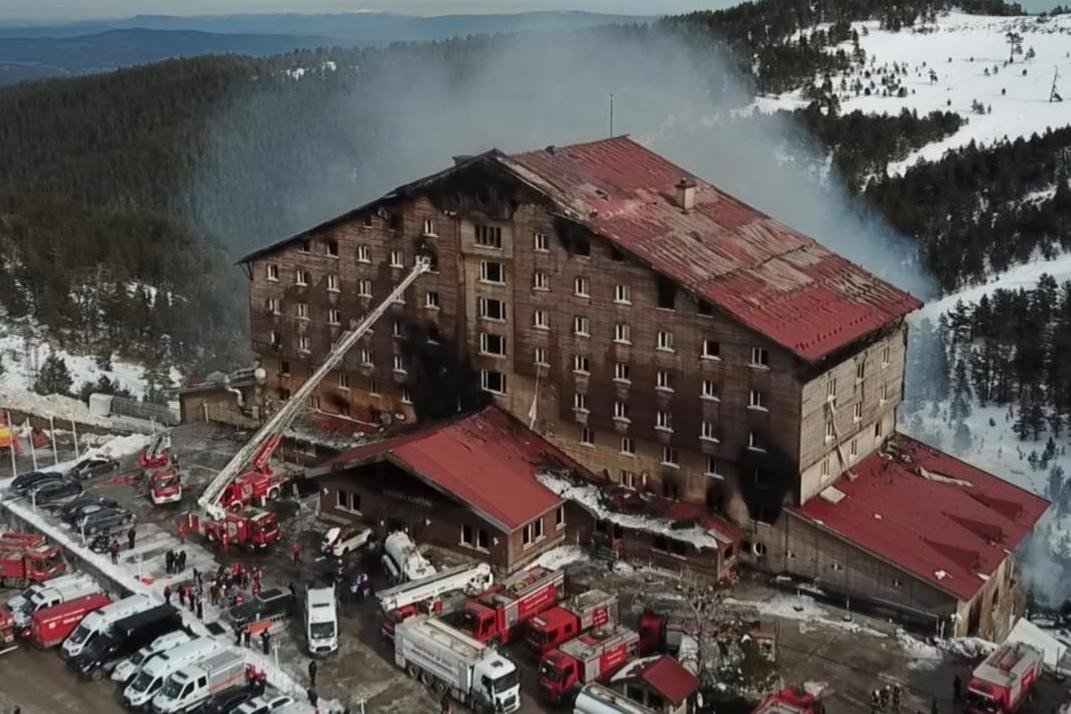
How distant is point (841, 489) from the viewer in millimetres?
42906

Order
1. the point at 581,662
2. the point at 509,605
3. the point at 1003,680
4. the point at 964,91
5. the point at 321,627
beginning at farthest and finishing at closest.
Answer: the point at 964,91, the point at 509,605, the point at 321,627, the point at 581,662, the point at 1003,680

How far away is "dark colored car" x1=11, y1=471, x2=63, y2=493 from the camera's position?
4934cm

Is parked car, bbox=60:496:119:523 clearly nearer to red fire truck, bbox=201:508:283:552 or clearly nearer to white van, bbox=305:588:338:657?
red fire truck, bbox=201:508:283:552

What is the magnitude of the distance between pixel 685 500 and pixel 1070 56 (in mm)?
180616

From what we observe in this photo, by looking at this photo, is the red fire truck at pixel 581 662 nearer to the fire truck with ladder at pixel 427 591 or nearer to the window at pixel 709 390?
the fire truck with ladder at pixel 427 591

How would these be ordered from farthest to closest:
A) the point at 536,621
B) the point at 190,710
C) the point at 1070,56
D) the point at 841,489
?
the point at 1070,56, the point at 841,489, the point at 536,621, the point at 190,710

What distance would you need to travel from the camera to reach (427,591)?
37938 millimetres

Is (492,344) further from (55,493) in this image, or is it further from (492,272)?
(55,493)

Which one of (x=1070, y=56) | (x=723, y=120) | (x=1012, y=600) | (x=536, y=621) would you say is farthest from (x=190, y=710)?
(x=1070, y=56)

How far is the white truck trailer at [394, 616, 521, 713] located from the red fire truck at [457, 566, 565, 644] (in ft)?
3.49

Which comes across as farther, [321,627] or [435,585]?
Answer: [435,585]

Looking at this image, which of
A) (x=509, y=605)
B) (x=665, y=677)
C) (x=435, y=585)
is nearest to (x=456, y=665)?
(x=509, y=605)

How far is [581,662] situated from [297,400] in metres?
19.4

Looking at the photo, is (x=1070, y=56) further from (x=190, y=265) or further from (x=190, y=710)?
(x=190, y=710)
